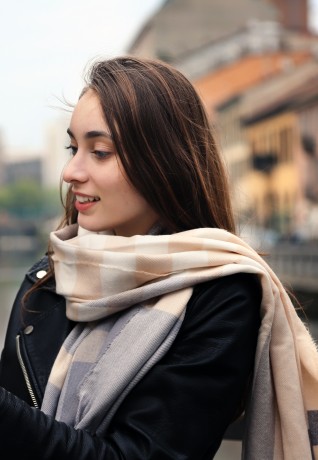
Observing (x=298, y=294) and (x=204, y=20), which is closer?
(x=298, y=294)

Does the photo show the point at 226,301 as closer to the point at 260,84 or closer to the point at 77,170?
the point at 77,170

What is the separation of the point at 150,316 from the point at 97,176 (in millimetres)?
208

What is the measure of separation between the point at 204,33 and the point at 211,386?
134 feet

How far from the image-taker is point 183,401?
111 centimetres

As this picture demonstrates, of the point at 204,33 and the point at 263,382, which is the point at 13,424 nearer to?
the point at 263,382

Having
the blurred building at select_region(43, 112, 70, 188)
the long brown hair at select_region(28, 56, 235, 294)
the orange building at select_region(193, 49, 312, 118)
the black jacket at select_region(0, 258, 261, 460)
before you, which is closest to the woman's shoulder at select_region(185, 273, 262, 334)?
the black jacket at select_region(0, 258, 261, 460)

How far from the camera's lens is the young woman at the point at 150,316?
1.12m

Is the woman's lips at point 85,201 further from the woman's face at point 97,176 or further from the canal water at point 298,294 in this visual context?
the canal water at point 298,294

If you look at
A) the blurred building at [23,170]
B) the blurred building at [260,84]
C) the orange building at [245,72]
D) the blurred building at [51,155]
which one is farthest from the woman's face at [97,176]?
the blurred building at [23,170]

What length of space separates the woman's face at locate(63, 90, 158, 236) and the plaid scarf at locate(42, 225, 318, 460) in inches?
1.7

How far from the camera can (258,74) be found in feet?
115

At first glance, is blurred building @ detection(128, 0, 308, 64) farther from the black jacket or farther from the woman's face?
the black jacket

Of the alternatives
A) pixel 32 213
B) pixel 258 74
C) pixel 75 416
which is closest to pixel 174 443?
pixel 75 416

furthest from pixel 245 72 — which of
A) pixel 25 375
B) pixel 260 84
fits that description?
pixel 25 375
